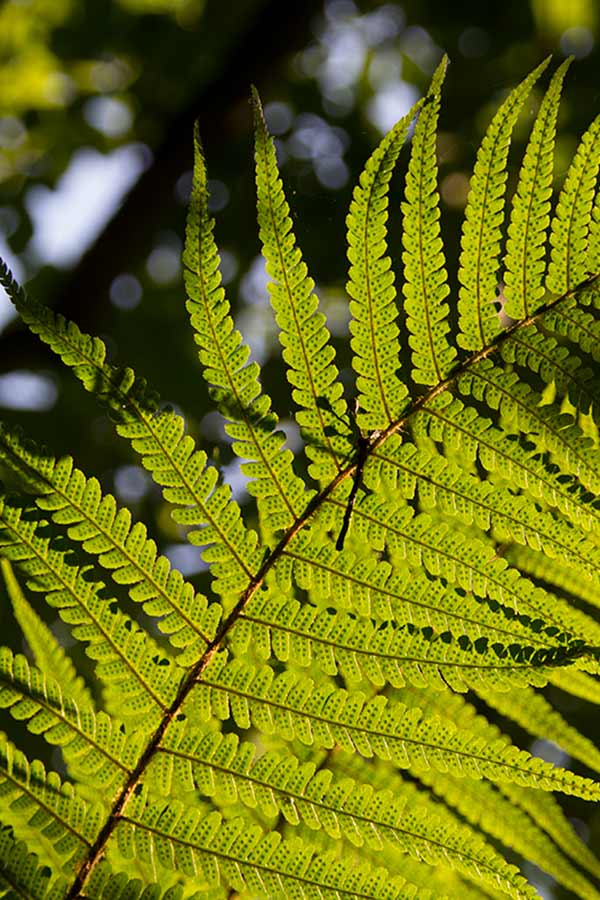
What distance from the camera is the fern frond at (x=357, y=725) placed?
0.87 metres

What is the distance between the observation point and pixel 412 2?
3.06 metres

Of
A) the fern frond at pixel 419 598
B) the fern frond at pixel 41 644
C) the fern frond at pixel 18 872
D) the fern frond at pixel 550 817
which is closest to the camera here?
the fern frond at pixel 18 872

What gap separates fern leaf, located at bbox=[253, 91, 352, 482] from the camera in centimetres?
89

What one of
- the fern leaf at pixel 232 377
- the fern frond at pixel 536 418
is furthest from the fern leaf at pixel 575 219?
the fern leaf at pixel 232 377

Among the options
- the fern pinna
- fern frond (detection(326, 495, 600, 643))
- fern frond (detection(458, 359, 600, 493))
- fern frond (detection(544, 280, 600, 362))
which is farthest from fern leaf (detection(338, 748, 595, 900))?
fern frond (detection(544, 280, 600, 362))

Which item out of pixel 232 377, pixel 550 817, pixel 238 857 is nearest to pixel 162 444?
pixel 232 377

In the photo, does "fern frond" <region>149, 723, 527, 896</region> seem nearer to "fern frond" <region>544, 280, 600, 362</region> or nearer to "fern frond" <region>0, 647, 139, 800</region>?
"fern frond" <region>0, 647, 139, 800</region>

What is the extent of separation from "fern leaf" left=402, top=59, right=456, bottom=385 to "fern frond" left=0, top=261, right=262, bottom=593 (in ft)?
0.82

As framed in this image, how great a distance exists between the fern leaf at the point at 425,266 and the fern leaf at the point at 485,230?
0.03 metres

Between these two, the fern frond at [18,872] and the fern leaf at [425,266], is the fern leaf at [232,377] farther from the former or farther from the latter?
the fern frond at [18,872]

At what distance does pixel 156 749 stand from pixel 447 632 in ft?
1.05

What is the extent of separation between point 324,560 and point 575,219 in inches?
17.8

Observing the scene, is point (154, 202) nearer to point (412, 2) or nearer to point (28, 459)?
point (412, 2)

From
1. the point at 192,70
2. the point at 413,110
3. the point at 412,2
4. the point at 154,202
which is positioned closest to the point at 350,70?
the point at 412,2
